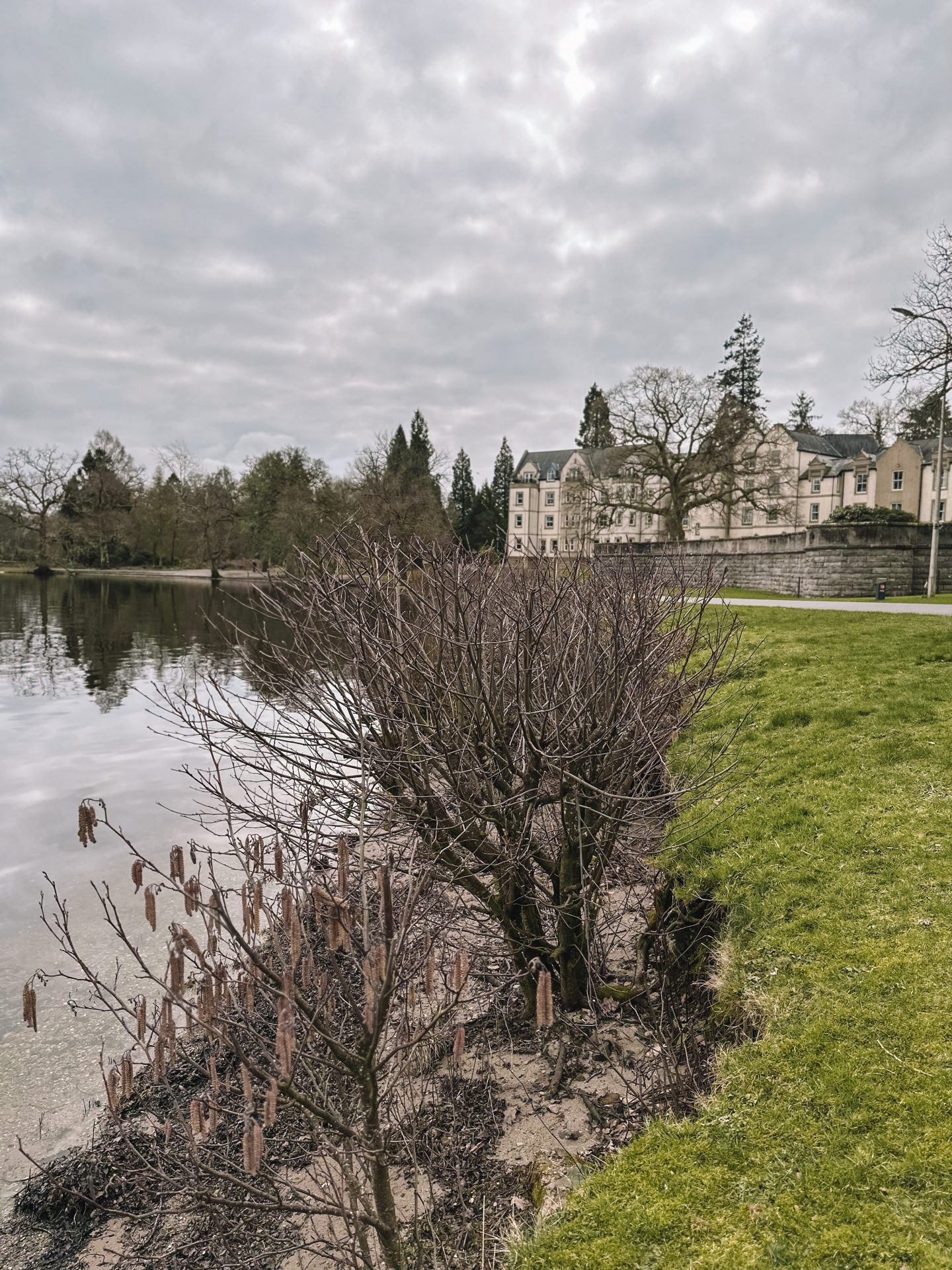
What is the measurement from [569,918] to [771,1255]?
2.64 meters

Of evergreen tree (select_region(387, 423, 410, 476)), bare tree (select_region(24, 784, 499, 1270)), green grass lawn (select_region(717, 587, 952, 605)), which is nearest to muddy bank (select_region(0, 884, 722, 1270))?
bare tree (select_region(24, 784, 499, 1270))

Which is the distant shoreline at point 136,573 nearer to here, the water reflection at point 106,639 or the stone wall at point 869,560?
the water reflection at point 106,639

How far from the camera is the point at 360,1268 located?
3.48 metres

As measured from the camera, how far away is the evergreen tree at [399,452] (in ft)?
204

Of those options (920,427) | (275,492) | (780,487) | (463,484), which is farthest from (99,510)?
(920,427)

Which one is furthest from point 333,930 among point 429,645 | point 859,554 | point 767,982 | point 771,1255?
point 859,554

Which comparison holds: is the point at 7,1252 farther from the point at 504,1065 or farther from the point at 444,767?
the point at 444,767

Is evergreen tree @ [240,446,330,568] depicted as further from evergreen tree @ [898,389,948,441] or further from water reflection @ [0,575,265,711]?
evergreen tree @ [898,389,948,441]

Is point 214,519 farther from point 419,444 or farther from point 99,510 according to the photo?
point 419,444

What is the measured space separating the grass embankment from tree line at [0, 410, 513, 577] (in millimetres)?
36524

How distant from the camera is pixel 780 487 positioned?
1667 inches

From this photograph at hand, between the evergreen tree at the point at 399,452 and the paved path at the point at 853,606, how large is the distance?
4225cm

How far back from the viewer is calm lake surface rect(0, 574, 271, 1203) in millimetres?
5477

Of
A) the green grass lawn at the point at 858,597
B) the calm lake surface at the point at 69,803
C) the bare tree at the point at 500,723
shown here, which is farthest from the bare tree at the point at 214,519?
the bare tree at the point at 500,723
